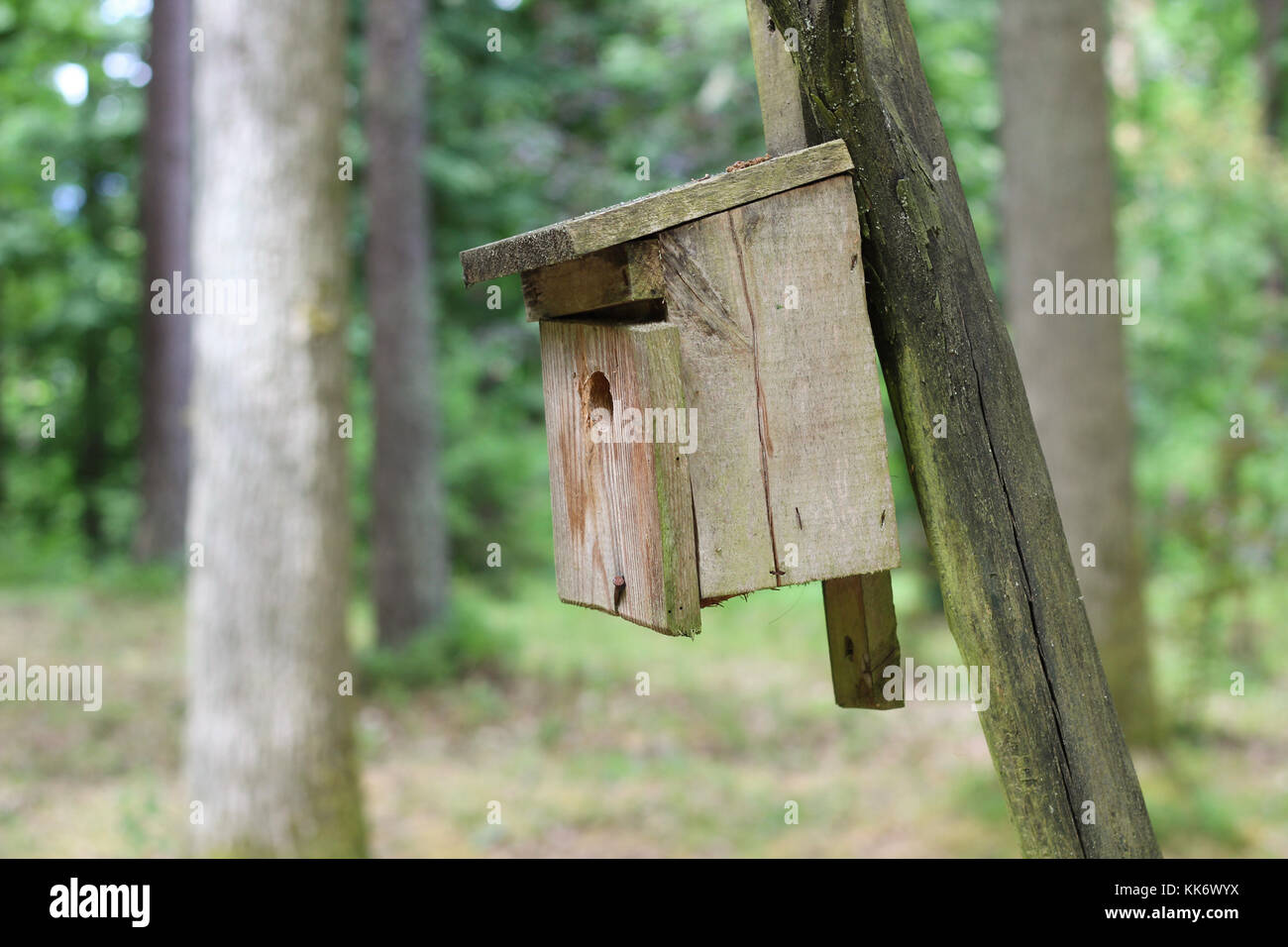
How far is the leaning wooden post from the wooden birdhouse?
7 cm

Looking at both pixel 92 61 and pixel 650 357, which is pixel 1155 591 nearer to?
pixel 650 357

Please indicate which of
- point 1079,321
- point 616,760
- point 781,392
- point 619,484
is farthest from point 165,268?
point 781,392

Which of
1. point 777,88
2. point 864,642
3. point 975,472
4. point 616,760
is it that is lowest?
point 616,760

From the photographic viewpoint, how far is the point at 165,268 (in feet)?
40.4

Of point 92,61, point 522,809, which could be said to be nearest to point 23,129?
point 92,61

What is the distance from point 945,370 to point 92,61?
56.1 ft

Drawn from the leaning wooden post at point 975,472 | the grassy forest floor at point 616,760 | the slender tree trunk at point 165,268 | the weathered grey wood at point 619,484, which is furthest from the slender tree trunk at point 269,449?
the slender tree trunk at point 165,268

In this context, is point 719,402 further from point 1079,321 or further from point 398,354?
point 398,354

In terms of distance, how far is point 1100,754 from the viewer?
1531 millimetres

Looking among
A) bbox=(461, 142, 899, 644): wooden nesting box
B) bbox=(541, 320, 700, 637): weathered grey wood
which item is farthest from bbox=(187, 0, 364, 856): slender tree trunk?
bbox=(461, 142, 899, 644): wooden nesting box

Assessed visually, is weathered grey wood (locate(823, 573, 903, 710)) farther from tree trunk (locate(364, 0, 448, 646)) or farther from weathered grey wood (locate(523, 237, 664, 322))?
tree trunk (locate(364, 0, 448, 646))

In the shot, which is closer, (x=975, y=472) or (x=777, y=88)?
(x=975, y=472)

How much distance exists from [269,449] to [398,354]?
13.9ft

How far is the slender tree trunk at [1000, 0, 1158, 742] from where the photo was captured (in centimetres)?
617
